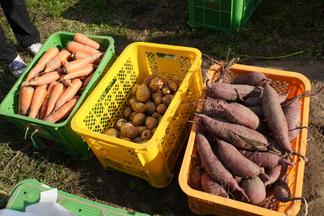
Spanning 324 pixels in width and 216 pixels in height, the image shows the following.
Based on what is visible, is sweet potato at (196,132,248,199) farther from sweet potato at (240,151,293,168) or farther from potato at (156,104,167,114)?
potato at (156,104,167,114)

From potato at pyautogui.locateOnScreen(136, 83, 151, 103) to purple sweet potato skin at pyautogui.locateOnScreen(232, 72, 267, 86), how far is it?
0.74 metres

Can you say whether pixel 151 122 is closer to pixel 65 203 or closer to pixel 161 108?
pixel 161 108

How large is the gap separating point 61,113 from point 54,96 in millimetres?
225

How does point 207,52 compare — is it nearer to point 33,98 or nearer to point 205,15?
point 205,15

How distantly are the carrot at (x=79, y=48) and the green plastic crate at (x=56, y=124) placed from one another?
0.43 ft

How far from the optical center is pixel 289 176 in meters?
2.32

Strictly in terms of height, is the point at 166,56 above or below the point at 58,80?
above

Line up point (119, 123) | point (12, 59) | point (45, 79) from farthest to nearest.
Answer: point (12, 59)
point (45, 79)
point (119, 123)

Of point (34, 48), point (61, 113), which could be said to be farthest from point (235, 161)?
point (34, 48)

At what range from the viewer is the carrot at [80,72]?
3.09 meters

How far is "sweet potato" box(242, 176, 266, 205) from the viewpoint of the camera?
211cm

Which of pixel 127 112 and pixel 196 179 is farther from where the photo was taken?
pixel 127 112

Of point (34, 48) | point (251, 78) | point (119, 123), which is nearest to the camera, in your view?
point (251, 78)

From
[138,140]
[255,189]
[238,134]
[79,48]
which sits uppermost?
[79,48]
